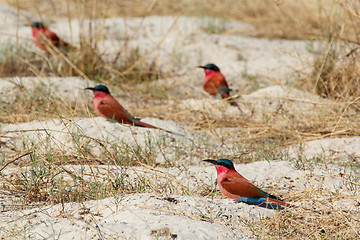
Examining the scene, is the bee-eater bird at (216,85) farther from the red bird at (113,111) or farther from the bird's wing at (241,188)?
the bird's wing at (241,188)

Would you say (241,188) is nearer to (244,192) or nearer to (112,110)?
(244,192)

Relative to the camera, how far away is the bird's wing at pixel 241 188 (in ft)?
8.12

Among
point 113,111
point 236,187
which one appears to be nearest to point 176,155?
point 113,111

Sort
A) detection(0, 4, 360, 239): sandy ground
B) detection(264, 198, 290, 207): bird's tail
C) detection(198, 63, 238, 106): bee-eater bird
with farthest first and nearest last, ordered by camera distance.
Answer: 1. detection(198, 63, 238, 106): bee-eater bird
2. detection(264, 198, 290, 207): bird's tail
3. detection(0, 4, 360, 239): sandy ground

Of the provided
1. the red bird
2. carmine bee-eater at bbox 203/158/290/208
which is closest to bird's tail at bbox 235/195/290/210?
carmine bee-eater at bbox 203/158/290/208

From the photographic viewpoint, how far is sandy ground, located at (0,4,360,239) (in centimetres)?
217

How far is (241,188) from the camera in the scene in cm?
250

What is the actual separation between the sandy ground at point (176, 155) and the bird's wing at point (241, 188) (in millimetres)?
79

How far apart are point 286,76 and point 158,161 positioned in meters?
2.70

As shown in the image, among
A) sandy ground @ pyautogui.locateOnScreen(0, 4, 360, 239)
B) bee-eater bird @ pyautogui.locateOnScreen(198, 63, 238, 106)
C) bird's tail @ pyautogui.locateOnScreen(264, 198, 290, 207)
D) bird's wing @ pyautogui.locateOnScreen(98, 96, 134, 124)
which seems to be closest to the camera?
sandy ground @ pyautogui.locateOnScreen(0, 4, 360, 239)

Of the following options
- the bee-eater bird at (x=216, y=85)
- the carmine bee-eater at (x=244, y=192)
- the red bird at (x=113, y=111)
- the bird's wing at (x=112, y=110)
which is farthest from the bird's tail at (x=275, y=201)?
the bee-eater bird at (x=216, y=85)

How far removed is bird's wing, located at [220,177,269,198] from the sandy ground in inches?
3.1

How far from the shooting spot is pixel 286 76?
562 cm

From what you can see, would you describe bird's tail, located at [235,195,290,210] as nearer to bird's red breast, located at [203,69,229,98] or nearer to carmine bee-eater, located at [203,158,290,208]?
carmine bee-eater, located at [203,158,290,208]
